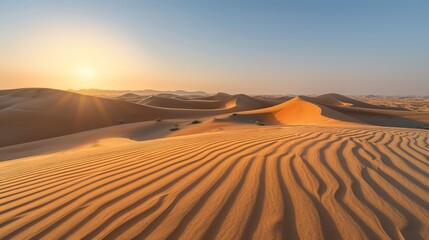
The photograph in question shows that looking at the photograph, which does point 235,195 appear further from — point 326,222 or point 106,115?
point 106,115

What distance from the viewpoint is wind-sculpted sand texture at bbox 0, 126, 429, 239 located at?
6.24 ft

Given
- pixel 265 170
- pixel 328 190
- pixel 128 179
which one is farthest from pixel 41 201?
pixel 328 190

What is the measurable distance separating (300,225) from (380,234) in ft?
1.73

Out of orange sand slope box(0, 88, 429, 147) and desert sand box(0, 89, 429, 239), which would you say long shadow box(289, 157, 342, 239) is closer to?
desert sand box(0, 89, 429, 239)

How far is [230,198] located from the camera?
2.38 m

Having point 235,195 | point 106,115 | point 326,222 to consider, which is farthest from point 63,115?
point 326,222

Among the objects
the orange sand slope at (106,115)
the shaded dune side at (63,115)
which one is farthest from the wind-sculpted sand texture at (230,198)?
the shaded dune side at (63,115)

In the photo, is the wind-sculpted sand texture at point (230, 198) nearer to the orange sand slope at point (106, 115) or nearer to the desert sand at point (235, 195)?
the desert sand at point (235, 195)

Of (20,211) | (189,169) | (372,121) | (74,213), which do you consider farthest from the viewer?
(372,121)

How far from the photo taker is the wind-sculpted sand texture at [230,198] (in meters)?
1.90

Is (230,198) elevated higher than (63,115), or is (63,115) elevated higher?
(230,198)

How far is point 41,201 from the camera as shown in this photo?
2.60 meters

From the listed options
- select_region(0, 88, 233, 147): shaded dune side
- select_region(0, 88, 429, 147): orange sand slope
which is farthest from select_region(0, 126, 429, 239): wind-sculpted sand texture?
select_region(0, 88, 233, 147): shaded dune side

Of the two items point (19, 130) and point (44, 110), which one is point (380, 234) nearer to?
point (19, 130)
